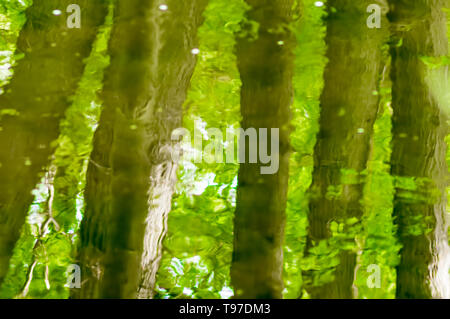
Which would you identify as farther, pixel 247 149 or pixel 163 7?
pixel 163 7

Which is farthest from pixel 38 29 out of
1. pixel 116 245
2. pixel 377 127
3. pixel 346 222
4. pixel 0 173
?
pixel 377 127

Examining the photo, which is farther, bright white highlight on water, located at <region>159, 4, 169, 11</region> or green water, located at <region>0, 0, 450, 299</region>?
bright white highlight on water, located at <region>159, 4, 169, 11</region>

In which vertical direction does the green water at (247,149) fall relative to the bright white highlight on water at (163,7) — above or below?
below

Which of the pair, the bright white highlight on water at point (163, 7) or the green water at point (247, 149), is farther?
the bright white highlight on water at point (163, 7)

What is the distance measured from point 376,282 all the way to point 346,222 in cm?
189

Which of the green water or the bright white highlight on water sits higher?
the bright white highlight on water

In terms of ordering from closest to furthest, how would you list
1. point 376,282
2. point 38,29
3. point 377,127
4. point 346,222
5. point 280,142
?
1. point 280,142
2. point 346,222
3. point 38,29
4. point 376,282
5. point 377,127

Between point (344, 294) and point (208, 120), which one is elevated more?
point (208, 120)

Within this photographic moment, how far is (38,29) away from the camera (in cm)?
441

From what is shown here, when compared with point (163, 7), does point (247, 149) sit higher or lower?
lower
